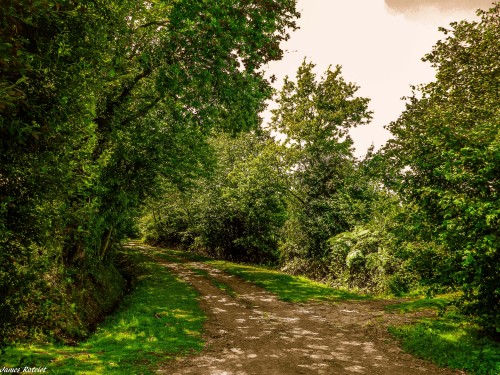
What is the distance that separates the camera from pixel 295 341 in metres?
10.6

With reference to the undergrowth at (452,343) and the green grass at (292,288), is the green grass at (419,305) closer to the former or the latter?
the undergrowth at (452,343)

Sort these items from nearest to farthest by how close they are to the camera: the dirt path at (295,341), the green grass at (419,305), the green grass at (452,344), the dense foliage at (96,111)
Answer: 1. the dense foliage at (96,111)
2. the green grass at (452,344)
3. the dirt path at (295,341)
4. the green grass at (419,305)

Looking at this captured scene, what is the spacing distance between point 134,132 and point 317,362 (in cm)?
1536

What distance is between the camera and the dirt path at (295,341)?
27.5ft

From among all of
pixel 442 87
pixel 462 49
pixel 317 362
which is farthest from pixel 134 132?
pixel 462 49

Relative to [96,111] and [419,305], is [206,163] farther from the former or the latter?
[419,305]

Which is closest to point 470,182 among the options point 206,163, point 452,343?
point 452,343

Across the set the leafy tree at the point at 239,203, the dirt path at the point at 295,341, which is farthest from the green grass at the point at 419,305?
the leafy tree at the point at 239,203

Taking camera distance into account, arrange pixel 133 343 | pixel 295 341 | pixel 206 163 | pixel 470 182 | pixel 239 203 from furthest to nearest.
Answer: pixel 239 203 → pixel 206 163 → pixel 295 341 → pixel 133 343 → pixel 470 182

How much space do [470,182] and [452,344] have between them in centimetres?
491

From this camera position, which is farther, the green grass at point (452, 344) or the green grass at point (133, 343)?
the green grass at point (452, 344)

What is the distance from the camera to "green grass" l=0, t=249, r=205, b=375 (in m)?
7.86

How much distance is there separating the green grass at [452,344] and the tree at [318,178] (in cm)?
1353

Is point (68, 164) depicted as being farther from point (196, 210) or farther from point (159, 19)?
point (196, 210)
